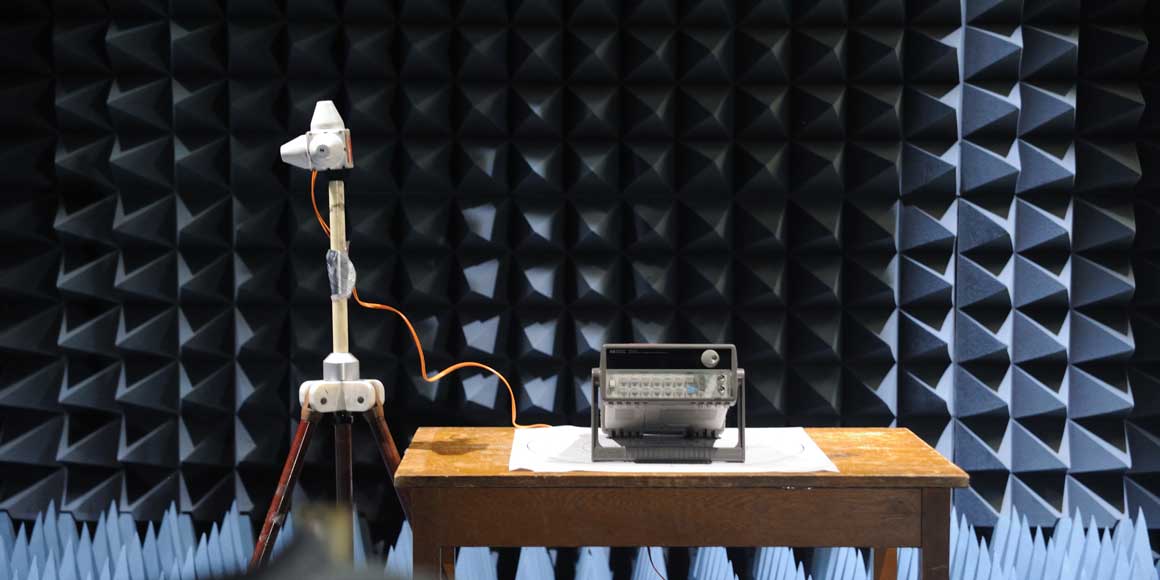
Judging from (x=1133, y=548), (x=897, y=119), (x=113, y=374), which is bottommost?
(x=1133, y=548)

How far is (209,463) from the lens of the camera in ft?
9.32

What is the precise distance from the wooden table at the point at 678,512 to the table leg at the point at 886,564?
38cm

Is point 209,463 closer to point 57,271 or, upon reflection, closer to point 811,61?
point 57,271

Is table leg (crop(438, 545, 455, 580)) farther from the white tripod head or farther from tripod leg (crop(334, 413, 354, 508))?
the white tripod head

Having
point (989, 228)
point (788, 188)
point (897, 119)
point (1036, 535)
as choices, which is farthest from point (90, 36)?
point (1036, 535)

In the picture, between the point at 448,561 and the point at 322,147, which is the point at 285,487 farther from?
the point at 322,147

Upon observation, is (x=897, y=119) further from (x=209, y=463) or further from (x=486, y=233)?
(x=209, y=463)

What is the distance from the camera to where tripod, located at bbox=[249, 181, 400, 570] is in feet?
7.26

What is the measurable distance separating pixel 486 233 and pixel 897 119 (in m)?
1.27

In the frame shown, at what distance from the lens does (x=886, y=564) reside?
232 cm

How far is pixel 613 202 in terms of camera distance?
2.80 m

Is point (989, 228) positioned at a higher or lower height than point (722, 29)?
lower

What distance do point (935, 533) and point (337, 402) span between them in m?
1.38

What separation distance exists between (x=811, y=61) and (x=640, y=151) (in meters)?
0.58
